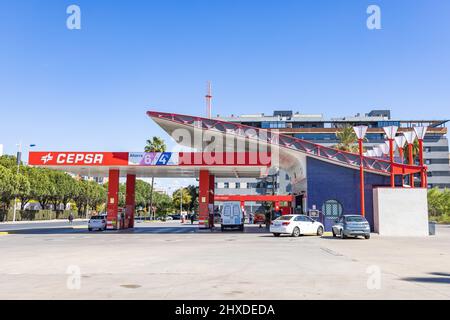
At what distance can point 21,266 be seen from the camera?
1256 centimetres

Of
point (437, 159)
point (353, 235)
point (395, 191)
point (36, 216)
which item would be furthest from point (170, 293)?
point (437, 159)

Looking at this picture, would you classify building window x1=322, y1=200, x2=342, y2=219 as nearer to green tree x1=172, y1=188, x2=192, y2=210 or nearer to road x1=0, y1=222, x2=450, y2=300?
road x1=0, y1=222, x2=450, y2=300

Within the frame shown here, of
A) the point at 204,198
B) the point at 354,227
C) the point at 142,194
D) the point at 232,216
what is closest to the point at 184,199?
the point at 142,194

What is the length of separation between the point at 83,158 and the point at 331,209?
20.7 meters

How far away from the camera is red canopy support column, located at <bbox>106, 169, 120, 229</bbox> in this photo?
119ft

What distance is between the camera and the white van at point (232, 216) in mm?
35438

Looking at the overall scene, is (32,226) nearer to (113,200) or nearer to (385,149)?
(113,200)

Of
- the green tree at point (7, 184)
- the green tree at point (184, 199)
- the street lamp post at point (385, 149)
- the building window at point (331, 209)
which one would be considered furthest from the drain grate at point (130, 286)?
the green tree at point (184, 199)

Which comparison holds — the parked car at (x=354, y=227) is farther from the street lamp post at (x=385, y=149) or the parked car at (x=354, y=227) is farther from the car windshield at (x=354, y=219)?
the street lamp post at (x=385, y=149)

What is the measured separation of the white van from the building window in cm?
703

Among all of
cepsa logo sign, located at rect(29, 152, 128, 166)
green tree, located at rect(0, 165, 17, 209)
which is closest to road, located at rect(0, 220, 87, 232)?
green tree, located at rect(0, 165, 17, 209)

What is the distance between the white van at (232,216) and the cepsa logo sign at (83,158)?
9.20m

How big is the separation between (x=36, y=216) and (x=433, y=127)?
103627 mm
